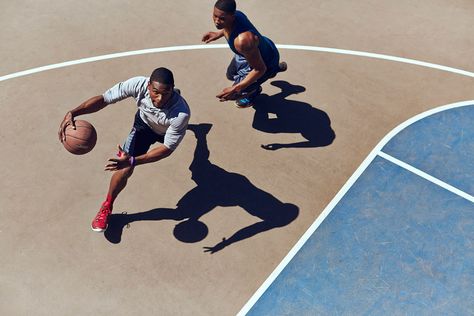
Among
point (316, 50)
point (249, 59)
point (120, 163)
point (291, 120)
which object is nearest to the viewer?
point (120, 163)

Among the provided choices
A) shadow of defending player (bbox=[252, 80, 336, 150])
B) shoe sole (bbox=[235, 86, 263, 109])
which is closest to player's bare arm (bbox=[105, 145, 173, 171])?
shadow of defending player (bbox=[252, 80, 336, 150])

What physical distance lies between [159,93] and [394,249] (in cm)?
439

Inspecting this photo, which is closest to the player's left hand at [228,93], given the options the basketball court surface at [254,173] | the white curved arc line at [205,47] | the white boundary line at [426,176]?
the basketball court surface at [254,173]

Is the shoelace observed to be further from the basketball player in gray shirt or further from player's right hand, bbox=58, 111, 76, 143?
player's right hand, bbox=58, 111, 76, 143

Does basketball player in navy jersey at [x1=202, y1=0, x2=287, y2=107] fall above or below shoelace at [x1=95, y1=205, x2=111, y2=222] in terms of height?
above

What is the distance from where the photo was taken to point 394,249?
775 cm

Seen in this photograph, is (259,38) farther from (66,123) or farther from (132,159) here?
(66,123)

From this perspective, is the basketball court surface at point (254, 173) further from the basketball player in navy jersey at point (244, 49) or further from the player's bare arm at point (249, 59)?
the player's bare arm at point (249, 59)

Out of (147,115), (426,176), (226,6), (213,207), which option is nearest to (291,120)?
(213,207)

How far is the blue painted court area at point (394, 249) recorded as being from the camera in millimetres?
7234

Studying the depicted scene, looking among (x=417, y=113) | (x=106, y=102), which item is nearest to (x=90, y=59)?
(x=106, y=102)

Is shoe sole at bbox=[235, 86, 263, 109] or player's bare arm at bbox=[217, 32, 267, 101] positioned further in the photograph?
shoe sole at bbox=[235, 86, 263, 109]

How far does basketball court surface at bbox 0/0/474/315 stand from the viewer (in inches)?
290

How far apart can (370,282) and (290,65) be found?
512cm
